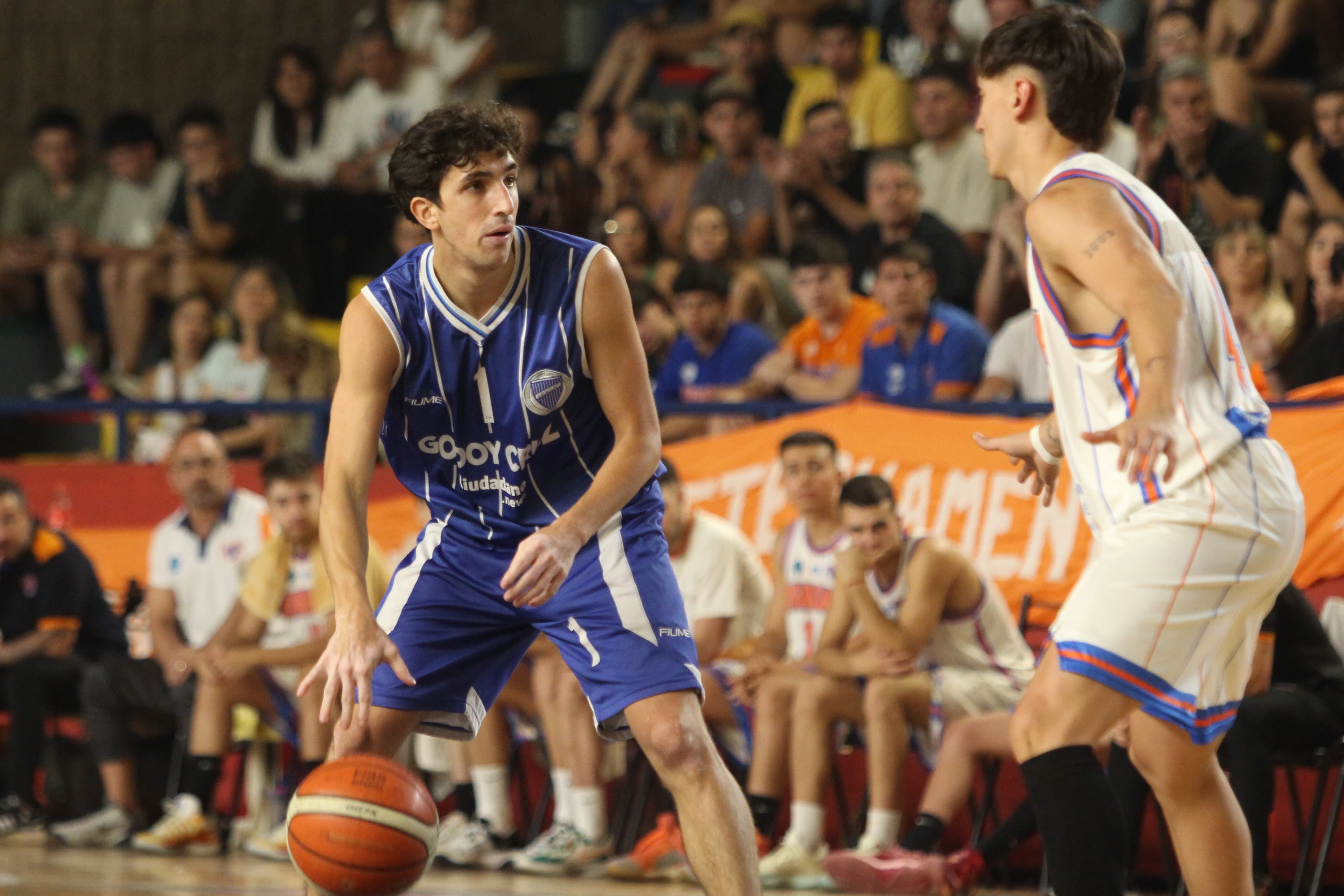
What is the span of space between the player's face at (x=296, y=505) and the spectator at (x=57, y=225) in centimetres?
451

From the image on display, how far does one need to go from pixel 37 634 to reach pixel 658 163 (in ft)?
15.5

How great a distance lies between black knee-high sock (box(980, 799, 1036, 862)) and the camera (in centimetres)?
600

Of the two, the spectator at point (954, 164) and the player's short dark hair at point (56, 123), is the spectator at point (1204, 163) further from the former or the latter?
the player's short dark hair at point (56, 123)

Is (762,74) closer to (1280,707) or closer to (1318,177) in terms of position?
(1318,177)

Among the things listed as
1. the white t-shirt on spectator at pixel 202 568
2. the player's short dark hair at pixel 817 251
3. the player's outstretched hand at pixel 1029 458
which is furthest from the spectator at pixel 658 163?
the player's outstretched hand at pixel 1029 458

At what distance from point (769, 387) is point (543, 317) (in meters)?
4.43

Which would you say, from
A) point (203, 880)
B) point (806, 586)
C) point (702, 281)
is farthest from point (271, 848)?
point (702, 281)

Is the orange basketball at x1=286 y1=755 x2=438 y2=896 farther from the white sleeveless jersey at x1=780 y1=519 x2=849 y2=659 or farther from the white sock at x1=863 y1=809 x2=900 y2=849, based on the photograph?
the white sleeveless jersey at x1=780 y1=519 x2=849 y2=659

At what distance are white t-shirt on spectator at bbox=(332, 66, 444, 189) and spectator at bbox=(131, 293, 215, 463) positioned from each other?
74.7 inches

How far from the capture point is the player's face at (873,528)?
6.50 m

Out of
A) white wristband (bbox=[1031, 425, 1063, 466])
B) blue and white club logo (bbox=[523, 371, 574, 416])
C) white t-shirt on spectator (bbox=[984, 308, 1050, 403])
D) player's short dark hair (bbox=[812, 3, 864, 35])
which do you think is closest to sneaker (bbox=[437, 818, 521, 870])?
white t-shirt on spectator (bbox=[984, 308, 1050, 403])

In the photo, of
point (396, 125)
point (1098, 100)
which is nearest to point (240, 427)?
point (396, 125)

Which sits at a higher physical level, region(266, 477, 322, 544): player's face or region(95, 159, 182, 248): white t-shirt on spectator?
region(95, 159, 182, 248): white t-shirt on spectator

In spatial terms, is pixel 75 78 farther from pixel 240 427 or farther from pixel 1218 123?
pixel 1218 123
